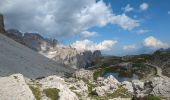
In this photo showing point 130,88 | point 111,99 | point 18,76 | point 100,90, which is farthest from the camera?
point 130,88

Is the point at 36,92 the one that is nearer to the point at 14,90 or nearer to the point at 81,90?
the point at 14,90

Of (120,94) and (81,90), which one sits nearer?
(81,90)

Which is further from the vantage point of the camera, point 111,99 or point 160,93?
point 111,99

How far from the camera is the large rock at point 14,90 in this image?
3722 centimetres

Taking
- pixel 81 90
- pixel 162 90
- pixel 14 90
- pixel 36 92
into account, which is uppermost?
pixel 14 90

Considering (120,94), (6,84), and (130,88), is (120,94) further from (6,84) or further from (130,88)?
(6,84)

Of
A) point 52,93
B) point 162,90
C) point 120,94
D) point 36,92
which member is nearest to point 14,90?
point 36,92

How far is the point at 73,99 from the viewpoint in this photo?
43188mm

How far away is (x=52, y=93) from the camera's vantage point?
42.8 metres

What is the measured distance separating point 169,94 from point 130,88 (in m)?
33.8

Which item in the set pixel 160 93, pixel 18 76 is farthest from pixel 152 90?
pixel 18 76

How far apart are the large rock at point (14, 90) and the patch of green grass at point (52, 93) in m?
4.20

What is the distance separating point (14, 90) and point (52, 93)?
6.23m

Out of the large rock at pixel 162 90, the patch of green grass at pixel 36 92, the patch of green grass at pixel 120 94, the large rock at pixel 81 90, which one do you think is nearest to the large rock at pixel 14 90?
the patch of green grass at pixel 36 92
